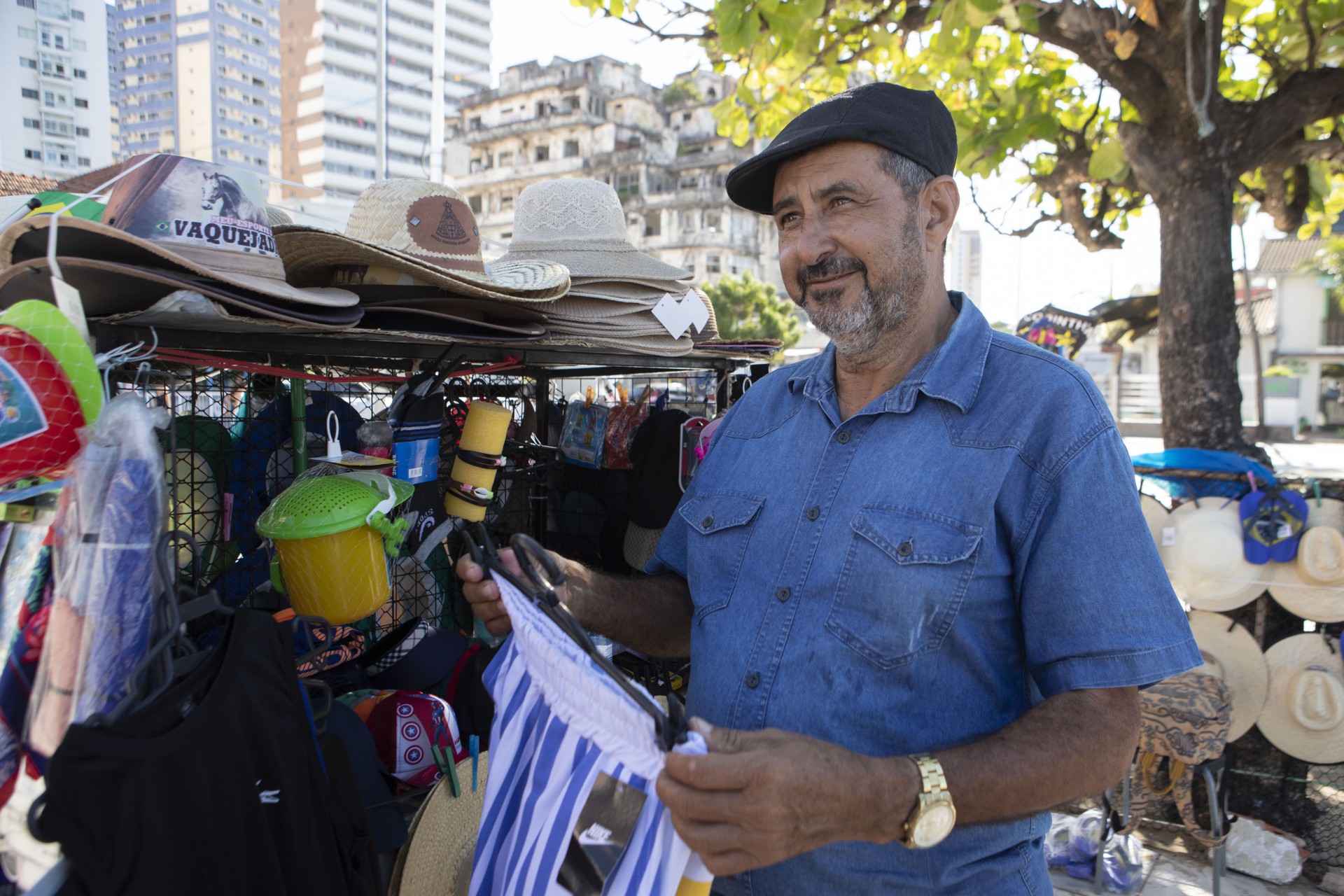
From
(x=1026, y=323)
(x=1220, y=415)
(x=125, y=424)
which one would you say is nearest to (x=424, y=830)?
(x=125, y=424)

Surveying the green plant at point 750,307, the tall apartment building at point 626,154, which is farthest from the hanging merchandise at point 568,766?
the tall apartment building at point 626,154

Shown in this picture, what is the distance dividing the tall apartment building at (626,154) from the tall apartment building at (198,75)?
25176mm

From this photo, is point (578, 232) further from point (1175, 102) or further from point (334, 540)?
point (1175, 102)

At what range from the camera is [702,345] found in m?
2.70

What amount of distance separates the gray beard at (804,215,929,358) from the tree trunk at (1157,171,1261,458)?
10.6 ft

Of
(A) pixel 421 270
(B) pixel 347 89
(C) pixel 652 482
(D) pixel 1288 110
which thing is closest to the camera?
(A) pixel 421 270

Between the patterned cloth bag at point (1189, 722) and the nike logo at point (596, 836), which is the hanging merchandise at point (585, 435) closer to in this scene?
the nike logo at point (596, 836)

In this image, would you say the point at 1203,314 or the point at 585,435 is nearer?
the point at 585,435

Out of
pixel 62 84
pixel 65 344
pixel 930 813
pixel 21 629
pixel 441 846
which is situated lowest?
pixel 441 846

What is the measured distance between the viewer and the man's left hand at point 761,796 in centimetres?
92

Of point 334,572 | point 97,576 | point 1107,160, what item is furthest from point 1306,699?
point 97,576

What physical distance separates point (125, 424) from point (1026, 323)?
598 cm

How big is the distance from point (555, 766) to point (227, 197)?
126cm

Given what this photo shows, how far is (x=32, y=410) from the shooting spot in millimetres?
1177
